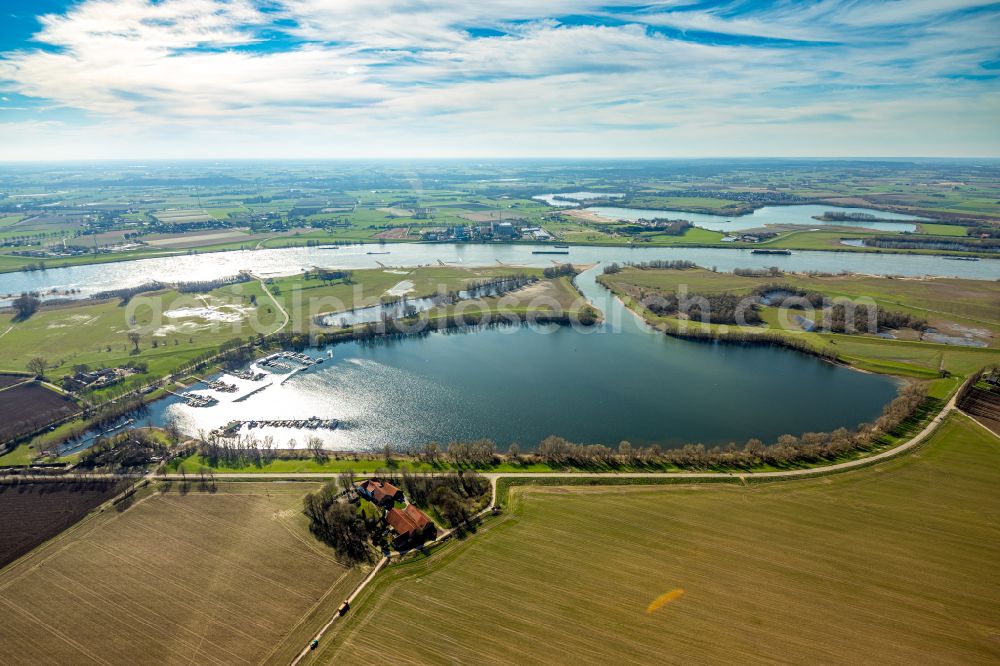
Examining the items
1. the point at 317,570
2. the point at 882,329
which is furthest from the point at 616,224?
the point at 317,570

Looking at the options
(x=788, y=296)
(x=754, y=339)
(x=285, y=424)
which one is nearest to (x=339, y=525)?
(x=285, y=424)

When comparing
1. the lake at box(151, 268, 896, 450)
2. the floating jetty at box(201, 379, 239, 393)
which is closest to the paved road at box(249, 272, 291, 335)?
the lake at box(151, 268, 896, 450)

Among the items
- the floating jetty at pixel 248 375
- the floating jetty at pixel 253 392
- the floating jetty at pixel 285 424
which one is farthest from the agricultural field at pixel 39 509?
the floating jetty at pixel 248 375

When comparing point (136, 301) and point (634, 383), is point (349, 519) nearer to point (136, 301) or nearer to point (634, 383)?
point (634, 383)

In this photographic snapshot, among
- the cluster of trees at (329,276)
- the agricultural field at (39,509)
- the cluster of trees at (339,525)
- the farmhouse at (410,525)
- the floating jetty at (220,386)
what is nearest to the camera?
the cluster of trees at (339,525)

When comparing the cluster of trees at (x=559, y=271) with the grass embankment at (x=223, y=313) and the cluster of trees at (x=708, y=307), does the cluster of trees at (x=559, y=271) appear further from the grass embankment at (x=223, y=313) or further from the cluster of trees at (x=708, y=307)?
the cluster of trees at (x=708, y=307)

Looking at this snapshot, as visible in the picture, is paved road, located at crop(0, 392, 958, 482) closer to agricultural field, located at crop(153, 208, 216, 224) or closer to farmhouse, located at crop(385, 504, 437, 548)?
farmhouse, located at crop(385, 504, 437, 548)
